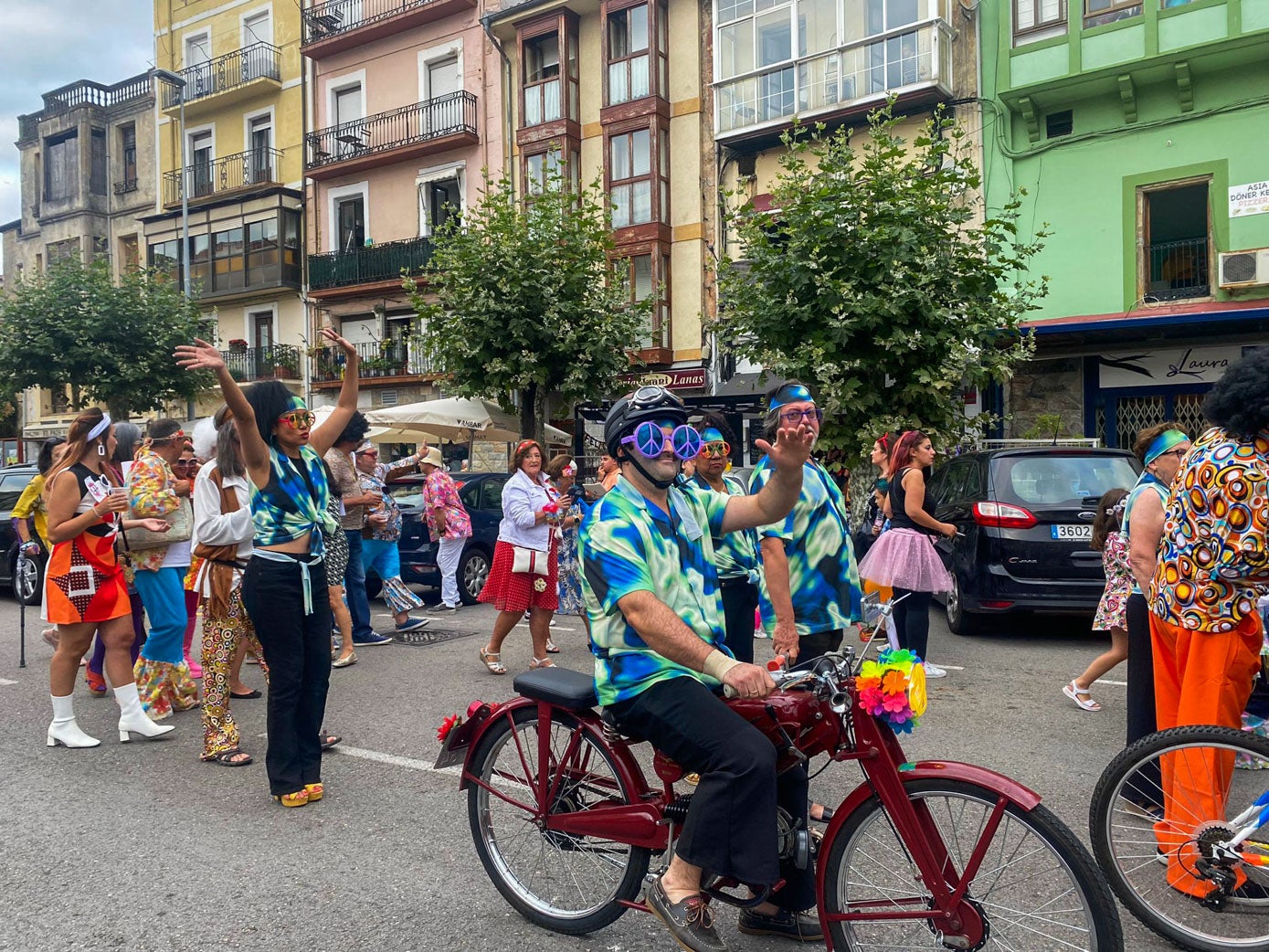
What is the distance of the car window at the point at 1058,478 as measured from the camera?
8.69 metres

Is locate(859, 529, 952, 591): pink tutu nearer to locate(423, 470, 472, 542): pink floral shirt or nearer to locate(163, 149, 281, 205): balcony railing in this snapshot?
locate(423, 470, 472, 542): pink floral shirt

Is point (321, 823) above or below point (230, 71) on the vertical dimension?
below

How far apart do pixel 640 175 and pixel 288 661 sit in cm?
2002

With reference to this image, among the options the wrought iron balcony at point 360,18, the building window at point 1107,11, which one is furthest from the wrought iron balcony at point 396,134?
the building window at point 1107,11

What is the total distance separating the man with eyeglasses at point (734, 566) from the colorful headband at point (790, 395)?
143 centimetres

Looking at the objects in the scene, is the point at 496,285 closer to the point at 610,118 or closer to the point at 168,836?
the point at 610,118

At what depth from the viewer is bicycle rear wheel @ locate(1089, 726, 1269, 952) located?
3201 mm

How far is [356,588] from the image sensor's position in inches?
359

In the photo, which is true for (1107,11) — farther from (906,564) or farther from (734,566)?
(734,566)

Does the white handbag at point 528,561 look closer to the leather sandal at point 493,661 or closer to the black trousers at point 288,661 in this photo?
the leather sandal at point 493,661

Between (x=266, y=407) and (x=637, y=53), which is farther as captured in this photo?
(x=637, y=53)

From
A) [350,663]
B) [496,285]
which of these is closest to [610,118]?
[496,285]

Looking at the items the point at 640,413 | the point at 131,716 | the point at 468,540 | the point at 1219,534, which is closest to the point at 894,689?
the point at 640,413

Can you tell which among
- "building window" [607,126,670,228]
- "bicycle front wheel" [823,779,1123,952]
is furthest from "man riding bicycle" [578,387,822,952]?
"building window" [607,126,670,228]
